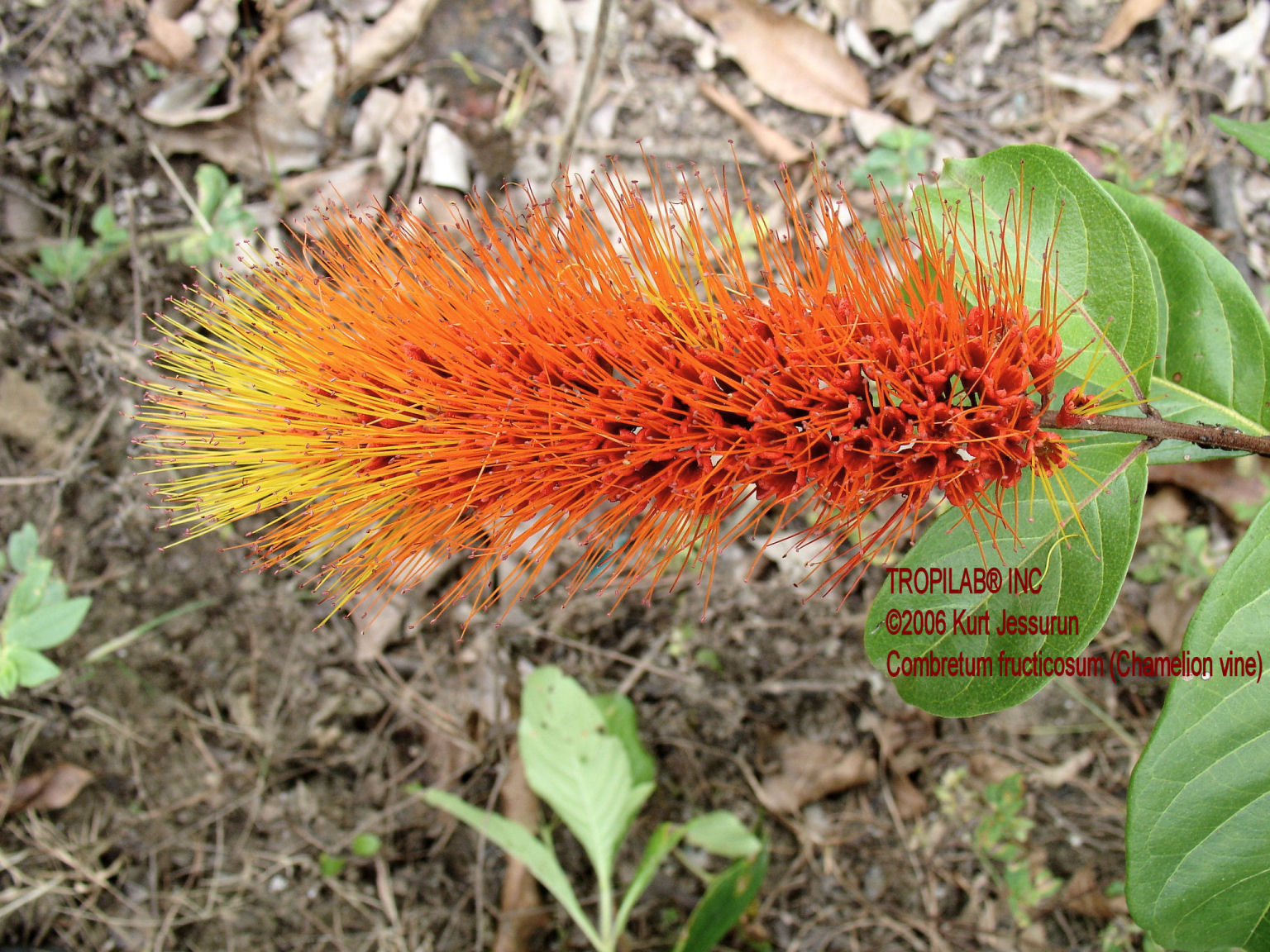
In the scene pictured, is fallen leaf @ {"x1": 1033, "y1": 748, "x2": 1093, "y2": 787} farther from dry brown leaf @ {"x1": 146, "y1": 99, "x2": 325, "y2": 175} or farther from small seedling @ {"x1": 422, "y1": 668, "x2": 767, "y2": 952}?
dry brown leaf @ {"x1": 146, "y1": 99, "x2": 325, "y2": 175}

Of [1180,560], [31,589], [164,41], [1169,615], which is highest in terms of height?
[164,41]

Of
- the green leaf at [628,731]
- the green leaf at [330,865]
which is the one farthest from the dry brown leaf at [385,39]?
the green leaf at [330,865]

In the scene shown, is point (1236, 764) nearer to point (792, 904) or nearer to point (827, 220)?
point (827, 220)

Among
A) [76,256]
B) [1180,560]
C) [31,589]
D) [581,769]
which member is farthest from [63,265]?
[1180,560]

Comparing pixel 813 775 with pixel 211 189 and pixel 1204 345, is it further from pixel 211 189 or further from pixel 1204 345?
pixel 211 189

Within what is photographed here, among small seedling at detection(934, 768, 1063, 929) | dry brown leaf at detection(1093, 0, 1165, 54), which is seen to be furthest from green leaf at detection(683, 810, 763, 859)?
dry brown leaf at detection(1093, 0, 1165, 54)

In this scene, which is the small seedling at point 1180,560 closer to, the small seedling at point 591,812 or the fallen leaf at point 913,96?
the small seedling at point 591,812
